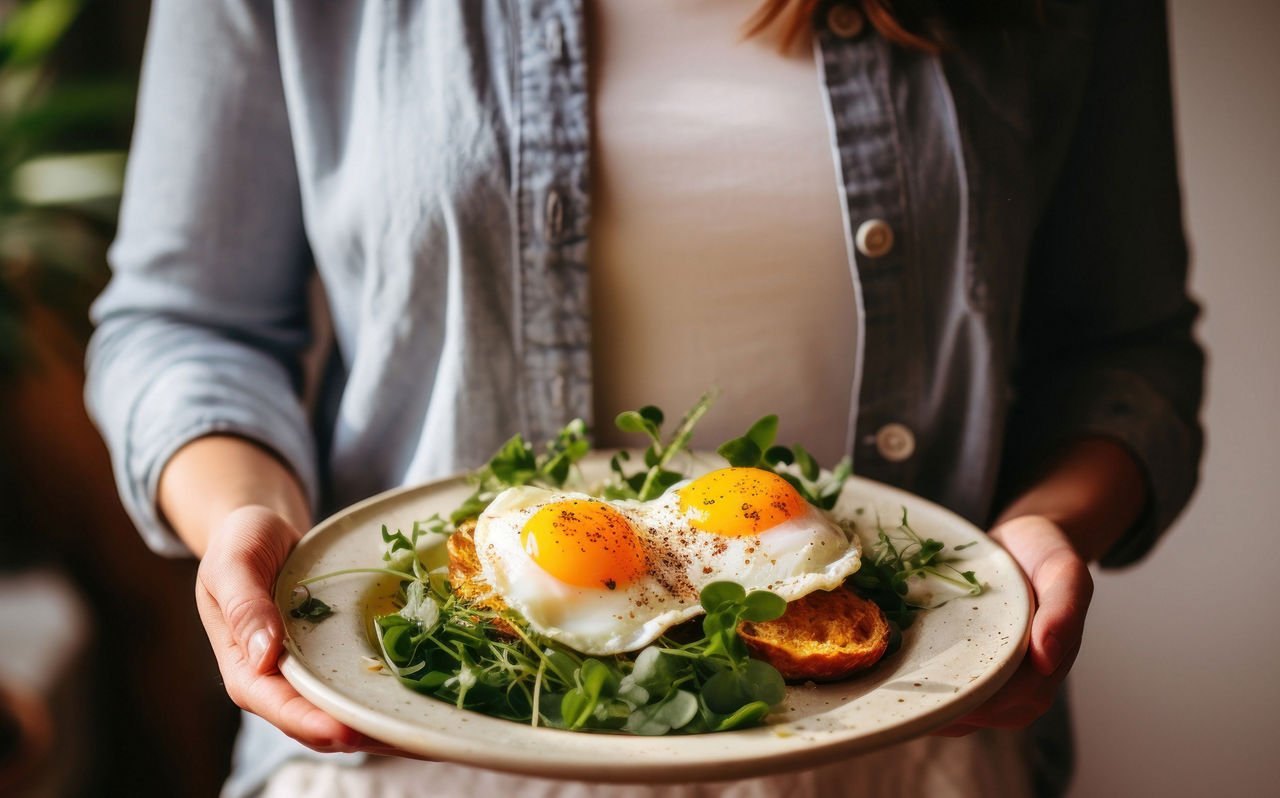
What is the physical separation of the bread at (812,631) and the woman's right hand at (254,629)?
188mm

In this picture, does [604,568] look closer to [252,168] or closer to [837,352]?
[837,352]

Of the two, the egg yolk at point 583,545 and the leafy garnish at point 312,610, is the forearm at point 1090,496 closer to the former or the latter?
the egg yolk at point 583,545

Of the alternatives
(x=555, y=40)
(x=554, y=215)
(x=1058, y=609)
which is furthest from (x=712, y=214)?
(x=1058, y=609)

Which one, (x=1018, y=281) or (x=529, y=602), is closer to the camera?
(x=529, y=602)

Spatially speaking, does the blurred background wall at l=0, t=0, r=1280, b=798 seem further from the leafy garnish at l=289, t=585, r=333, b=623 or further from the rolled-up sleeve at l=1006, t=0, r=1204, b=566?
the leafy garnish at l=289, t=585, r=333, b=623

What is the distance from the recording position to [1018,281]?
132 cm

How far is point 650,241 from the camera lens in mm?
1226

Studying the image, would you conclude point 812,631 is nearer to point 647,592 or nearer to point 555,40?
point 647,592

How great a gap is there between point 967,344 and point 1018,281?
0.13 meters

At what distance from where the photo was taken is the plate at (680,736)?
0.67 m

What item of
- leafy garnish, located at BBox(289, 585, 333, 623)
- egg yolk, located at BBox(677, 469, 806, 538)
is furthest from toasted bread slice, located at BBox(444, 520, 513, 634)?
egg yolk, located at BBox(677, 469, 806, 538)

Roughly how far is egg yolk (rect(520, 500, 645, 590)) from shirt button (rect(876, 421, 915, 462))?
1.65 ft

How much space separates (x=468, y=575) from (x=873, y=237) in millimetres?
696

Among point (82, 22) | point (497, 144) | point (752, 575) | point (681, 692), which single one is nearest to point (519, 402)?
point (497, 144)
